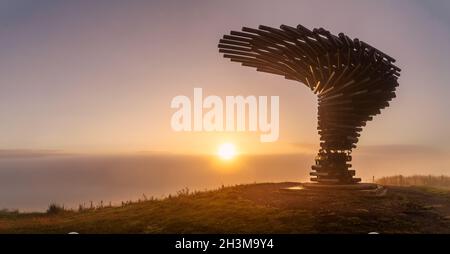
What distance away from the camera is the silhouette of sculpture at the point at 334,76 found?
16188 mm

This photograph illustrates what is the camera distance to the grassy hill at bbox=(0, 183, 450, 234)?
A: 39.1 feet

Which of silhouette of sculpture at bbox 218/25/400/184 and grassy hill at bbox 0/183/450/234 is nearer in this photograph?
grassy hill at bbox 0/183/450/234

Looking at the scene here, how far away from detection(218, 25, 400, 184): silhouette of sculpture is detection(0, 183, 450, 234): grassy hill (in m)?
1.93

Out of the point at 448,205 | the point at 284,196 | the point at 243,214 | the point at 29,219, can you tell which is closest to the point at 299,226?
the point at 243,214

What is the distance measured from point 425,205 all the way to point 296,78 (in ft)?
22.0

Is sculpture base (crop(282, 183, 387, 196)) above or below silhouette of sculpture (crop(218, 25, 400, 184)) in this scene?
below

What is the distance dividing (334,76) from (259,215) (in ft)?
20.9

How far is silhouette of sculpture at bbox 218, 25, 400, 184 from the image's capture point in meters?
16.2

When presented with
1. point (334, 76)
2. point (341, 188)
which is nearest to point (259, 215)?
point (341, 188)

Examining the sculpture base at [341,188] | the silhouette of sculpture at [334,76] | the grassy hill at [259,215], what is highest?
the silhouette of sculpture at [334,76]

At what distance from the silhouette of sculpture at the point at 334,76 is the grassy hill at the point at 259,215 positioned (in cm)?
193

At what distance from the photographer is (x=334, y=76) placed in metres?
16.9

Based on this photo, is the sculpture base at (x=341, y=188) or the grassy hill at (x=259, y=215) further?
the sculpture base at (x=341, y=188)

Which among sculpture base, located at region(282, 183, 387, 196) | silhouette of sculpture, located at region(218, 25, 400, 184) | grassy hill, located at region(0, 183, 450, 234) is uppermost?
silhouette of sculpture, located at region(218, 25, 400, 184)
